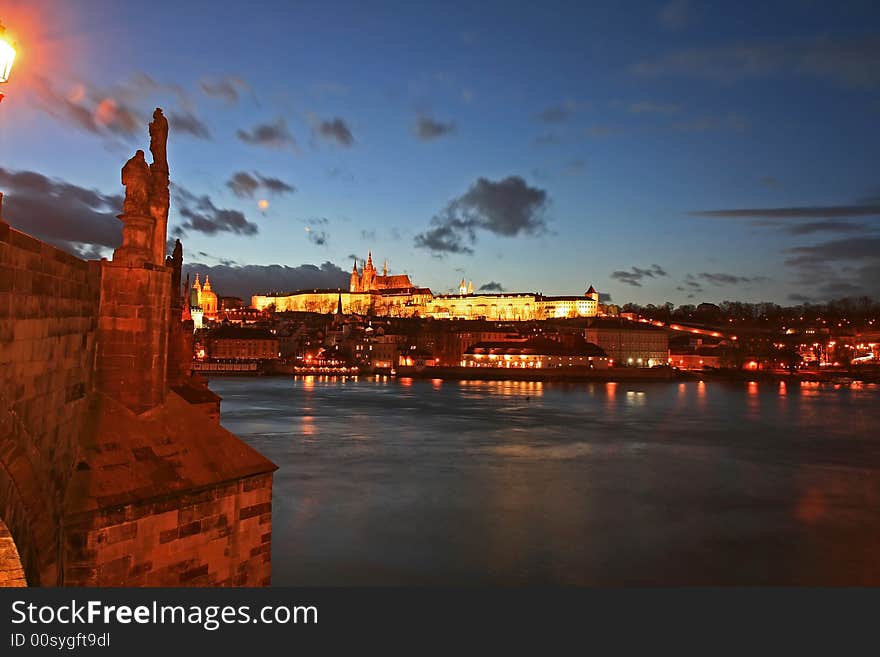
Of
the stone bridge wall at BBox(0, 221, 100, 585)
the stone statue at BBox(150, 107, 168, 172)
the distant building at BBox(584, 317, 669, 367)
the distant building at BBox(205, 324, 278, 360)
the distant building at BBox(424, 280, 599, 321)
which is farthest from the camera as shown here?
the distant building at BBox(424, 280, 599, 321)

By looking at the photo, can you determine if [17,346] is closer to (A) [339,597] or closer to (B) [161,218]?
(A) [339,597]

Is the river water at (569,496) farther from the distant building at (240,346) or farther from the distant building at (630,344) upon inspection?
the distant building at (240,346)

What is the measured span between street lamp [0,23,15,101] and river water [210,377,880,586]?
37.2 ft

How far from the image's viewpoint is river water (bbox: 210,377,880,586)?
15.5 m

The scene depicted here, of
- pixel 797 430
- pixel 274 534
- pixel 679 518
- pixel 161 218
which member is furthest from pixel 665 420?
pixel 161 218

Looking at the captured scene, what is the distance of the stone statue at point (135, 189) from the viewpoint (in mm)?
7094

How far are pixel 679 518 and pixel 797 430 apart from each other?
28.4 meters

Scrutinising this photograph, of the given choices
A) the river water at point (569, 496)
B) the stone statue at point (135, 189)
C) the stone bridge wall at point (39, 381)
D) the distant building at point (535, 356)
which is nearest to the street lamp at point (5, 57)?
the stone bridge wall at point (39, 381)

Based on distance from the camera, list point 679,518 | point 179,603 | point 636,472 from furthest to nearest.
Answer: point 636,472, point 679,518, point 179,603

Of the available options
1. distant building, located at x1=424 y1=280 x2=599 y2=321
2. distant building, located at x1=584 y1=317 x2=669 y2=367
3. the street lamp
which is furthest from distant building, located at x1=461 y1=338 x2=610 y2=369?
the street lamp

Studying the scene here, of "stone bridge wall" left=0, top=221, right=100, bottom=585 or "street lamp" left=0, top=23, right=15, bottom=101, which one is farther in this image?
"stone bridge wall" left=0, top=221, right=100, bottom=585

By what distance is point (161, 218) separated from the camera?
7980 millimetres

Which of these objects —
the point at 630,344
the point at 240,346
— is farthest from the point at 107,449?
the point at 240,346

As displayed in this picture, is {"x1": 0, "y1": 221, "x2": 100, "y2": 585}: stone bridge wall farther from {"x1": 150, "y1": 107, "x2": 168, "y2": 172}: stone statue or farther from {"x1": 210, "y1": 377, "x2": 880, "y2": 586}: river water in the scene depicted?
{"x1": 210, "y1": 377, "x2": 880, "y2": 586}: river water
